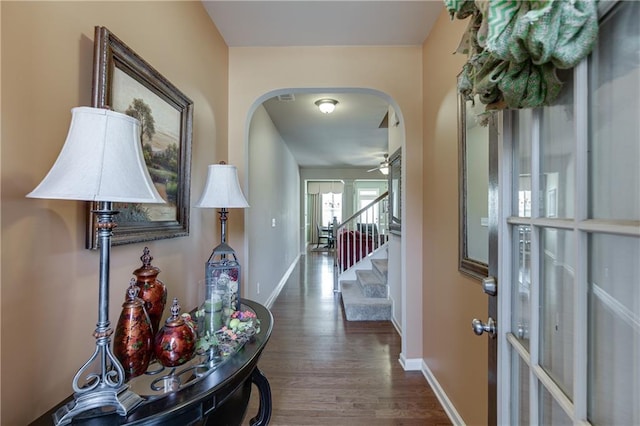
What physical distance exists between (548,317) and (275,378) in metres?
2.14

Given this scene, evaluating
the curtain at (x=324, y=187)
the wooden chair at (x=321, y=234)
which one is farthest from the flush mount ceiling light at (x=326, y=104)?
the wooden chair at (x=321, y=234)

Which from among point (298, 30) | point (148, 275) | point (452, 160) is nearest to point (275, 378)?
point (148, 275)

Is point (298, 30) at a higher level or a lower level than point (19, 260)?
higher

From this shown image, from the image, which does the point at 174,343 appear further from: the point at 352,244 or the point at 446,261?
the point at 352,244

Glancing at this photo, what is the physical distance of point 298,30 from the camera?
226cm

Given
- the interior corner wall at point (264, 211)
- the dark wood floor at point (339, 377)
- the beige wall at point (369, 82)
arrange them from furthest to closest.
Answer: the interior corner wall at point (264, 211)
the beige wall at point (369, 82)
the dark wood floor at point (339, 377)

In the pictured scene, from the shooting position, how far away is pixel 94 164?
2.36 feet

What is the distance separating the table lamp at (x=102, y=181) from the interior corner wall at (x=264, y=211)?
1.85 meters

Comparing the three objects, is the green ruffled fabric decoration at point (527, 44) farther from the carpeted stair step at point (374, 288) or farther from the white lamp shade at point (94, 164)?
the carpeted stair step at point (374, 288)

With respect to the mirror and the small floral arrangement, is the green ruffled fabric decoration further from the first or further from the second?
the small floral arrangement

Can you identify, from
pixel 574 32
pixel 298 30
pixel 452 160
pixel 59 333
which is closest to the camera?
pixel 574 32

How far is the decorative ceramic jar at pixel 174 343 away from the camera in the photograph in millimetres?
995

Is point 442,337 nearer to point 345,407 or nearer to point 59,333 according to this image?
point 345,407

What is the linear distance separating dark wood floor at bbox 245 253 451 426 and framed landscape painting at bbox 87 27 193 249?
1.40 metres
